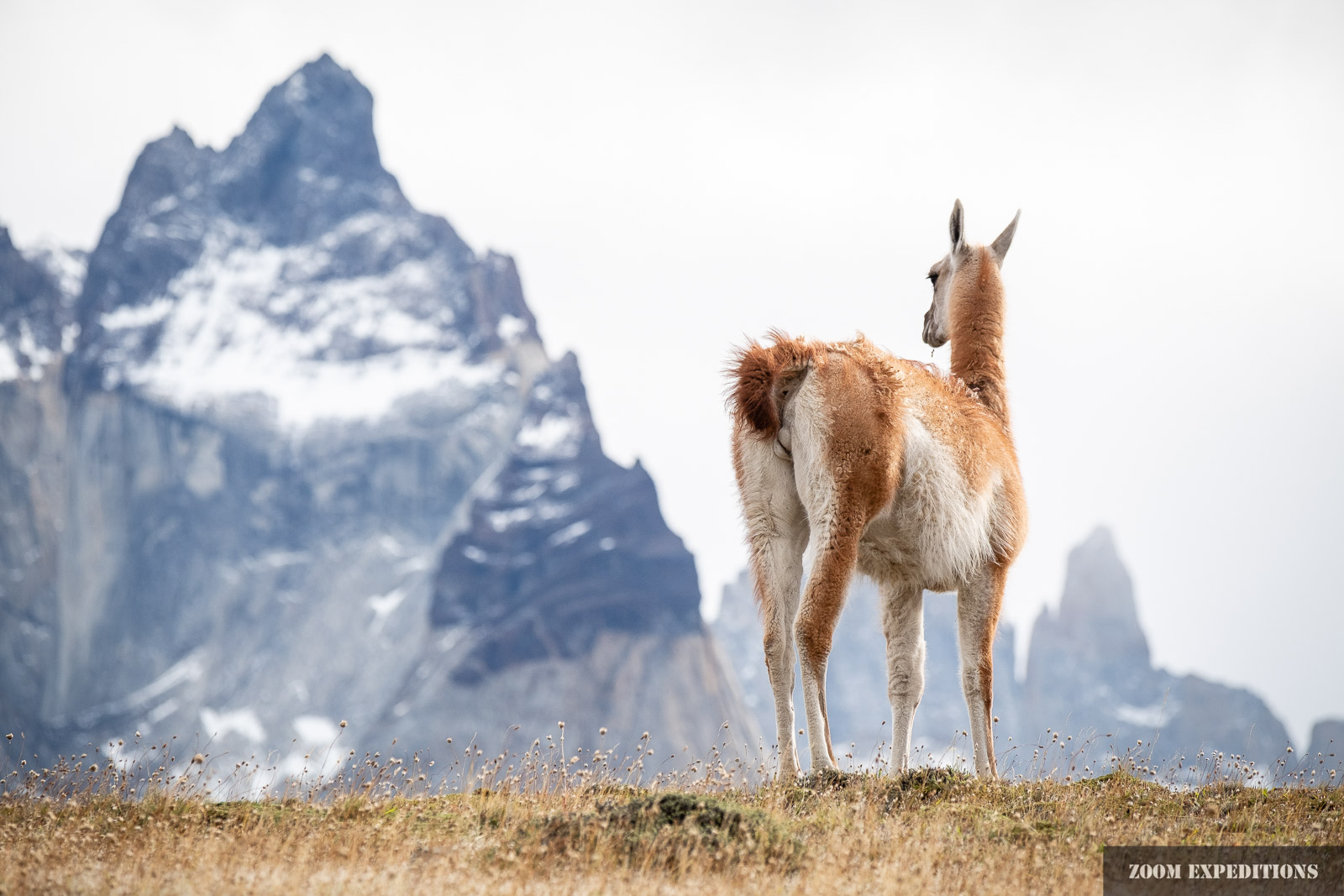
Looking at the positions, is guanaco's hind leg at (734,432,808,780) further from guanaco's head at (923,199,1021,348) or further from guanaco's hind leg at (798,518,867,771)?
guanaco's head at (923,199,1021,348)

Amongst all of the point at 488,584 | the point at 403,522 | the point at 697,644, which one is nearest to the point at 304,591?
the point at 403,522

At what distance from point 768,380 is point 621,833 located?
312cm

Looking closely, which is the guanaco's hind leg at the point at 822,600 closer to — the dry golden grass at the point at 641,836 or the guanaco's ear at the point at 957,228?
the dry golden grass at the point at 641,836

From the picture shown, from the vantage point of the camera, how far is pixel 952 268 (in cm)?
1015

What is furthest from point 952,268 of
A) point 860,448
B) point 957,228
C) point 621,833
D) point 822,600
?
point 621,833

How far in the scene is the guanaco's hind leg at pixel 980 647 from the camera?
8203 mm

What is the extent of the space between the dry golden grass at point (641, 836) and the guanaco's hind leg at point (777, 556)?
48 centimetres

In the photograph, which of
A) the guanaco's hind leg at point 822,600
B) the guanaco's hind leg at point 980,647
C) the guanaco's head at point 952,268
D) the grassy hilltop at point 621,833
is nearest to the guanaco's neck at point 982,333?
the guanaco's head at point 952,268

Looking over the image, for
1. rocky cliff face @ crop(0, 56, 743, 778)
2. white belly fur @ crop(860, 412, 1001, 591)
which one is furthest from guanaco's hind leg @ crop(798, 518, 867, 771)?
rocky cliff face @ crop(0, 56, 743, 778)

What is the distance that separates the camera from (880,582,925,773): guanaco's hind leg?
829 centimetres

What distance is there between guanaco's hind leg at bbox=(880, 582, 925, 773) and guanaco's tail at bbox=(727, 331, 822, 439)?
1775 millimetres

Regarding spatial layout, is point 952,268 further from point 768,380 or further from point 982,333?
point 768,380

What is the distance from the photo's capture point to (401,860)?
18.6ft

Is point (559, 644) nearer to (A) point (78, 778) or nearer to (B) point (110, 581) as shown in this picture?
(B) point (110, 581)
